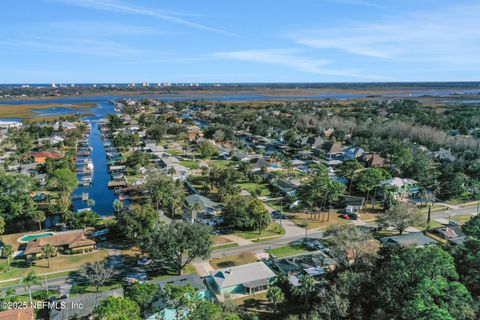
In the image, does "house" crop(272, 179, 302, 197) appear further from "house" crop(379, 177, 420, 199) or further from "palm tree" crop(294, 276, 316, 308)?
"palm tree" crop(294, 276, 316, 308)

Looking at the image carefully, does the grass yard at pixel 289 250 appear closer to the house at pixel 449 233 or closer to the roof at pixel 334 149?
the house at pixel 449 233

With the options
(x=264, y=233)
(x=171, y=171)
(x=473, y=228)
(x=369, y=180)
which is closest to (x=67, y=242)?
(x=264, y=233)

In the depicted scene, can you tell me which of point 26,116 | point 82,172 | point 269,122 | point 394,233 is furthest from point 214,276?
point 26,116

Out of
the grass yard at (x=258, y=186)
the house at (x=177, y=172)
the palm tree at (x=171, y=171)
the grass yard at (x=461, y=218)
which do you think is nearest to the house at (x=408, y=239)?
the grass yard at (x=461, y=218)

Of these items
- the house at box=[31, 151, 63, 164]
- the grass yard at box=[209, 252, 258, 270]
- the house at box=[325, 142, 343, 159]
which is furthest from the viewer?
the house at box=[325, 142, 343, 159]

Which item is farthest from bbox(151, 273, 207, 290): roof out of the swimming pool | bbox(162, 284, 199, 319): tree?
the swimming pool

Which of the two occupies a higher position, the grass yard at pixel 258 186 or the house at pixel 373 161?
the house at pixel 373 161

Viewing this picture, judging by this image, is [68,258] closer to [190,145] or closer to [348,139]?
[190,145]
